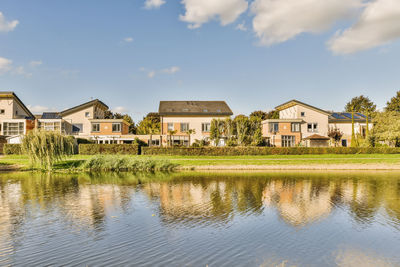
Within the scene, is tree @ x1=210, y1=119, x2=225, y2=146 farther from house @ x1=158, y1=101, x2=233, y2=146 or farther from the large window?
the large window

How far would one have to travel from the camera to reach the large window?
169 ft

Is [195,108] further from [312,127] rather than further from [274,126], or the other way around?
[312,127]

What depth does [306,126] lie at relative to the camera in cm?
5681

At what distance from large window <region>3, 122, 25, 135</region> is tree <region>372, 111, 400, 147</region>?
58132 millimetres

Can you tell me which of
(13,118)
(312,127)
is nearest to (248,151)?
(312,127)

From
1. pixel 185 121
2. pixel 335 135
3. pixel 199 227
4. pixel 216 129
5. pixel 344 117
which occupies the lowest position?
pixel 199 227

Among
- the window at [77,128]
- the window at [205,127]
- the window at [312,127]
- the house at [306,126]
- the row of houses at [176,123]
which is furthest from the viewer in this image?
the window at [312,127]

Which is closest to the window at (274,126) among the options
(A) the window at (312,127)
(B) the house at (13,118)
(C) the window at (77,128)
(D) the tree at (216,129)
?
(A) the window at (312,127)

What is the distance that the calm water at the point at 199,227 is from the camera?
853cm

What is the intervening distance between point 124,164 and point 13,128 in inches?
1200

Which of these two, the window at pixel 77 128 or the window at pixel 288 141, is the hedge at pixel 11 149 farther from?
the window at pixel 288 141

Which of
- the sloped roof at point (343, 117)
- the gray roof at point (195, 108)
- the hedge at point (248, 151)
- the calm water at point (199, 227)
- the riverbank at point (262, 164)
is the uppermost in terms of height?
the gray roof at point (195, 108)

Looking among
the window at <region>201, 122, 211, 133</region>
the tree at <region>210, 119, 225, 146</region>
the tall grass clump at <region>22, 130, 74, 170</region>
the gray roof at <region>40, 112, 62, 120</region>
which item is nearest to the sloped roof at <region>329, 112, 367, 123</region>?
the tree at <region>210, 119, 225, 146</region>

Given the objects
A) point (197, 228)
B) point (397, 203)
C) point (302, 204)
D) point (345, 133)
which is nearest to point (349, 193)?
point (397, 203)
